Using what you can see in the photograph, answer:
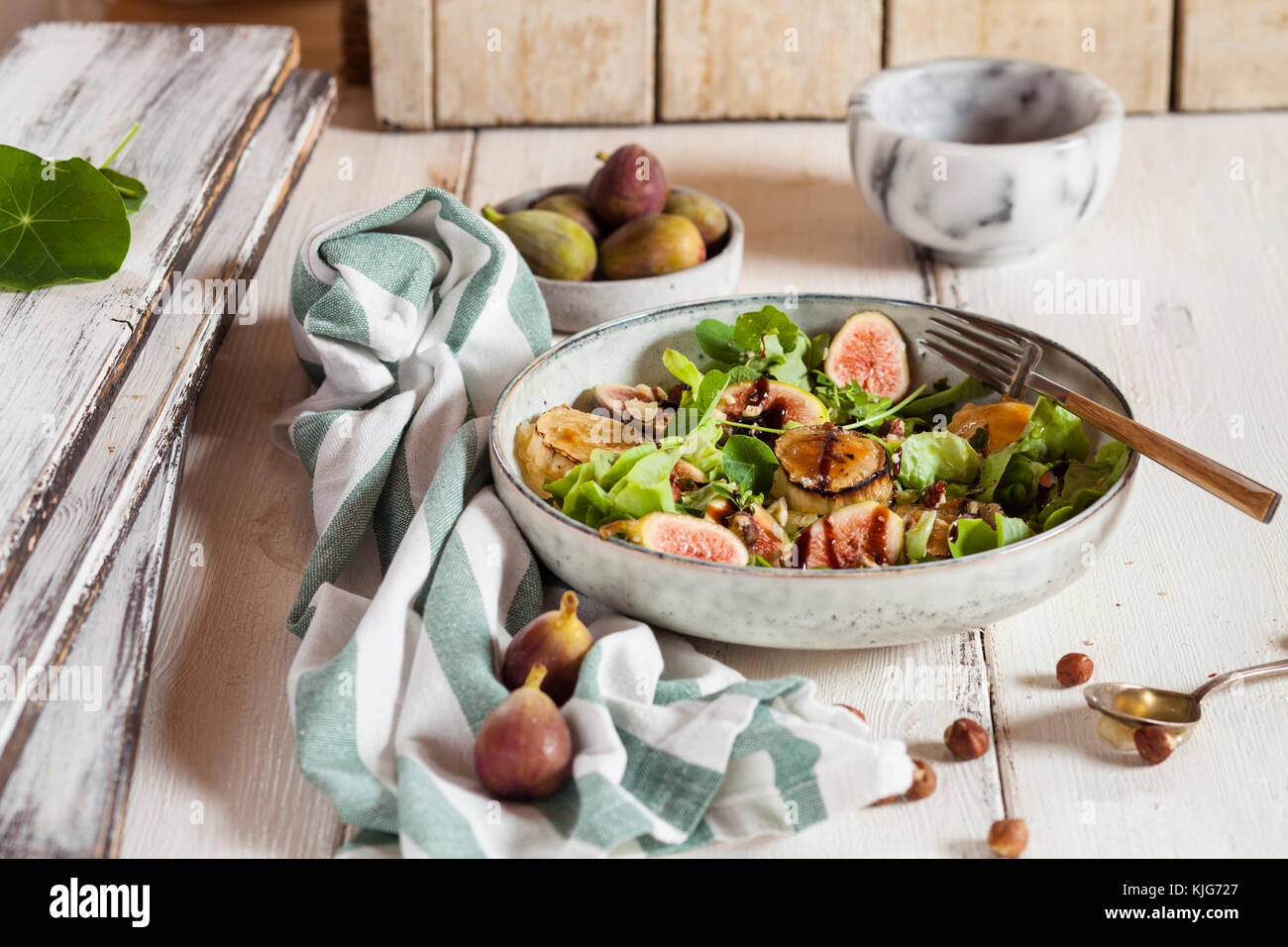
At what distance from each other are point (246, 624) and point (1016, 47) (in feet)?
6.04

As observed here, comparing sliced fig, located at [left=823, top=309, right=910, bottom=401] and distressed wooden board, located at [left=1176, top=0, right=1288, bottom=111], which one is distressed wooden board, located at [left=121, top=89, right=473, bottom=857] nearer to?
sliced fig, located at [left=823, top=309, right=910, bottom=401]

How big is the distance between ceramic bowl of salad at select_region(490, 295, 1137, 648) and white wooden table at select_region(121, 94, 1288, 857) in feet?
0.32

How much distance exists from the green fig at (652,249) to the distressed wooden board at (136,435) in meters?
0.48

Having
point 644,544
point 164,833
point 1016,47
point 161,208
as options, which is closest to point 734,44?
point 1016,47

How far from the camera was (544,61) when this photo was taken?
2455 mm

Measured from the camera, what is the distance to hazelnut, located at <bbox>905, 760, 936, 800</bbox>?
105 centimetres

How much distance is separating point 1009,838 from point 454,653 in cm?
48

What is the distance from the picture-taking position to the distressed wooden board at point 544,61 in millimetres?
2410

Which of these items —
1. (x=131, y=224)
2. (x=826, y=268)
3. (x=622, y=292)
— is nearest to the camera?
(x=131, y=224)

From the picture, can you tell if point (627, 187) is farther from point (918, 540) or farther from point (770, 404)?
point (918, 540)

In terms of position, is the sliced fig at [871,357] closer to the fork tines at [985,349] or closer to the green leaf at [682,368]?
the fork tines at [985,349]

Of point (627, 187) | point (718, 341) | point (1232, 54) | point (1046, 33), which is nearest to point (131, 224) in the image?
point (627, 187)

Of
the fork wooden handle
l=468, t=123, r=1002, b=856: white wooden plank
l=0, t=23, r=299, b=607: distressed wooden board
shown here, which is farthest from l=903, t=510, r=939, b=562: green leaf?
l=0, t=23, r=299, b=607: distressed wooden board
